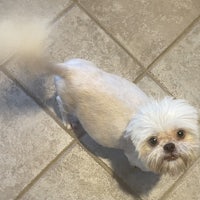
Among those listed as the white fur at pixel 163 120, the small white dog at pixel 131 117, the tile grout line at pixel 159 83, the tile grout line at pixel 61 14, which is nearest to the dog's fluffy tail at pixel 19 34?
the tile grout line at pixel 61 14

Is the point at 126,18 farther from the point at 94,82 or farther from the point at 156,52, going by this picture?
the point at 94,82

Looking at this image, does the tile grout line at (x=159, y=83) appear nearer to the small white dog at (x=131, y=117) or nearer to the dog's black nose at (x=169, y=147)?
the small white dog at (x=131, y=117)

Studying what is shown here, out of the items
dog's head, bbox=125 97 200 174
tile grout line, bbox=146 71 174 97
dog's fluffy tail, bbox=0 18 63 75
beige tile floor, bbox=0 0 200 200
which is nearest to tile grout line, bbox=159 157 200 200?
beige tile floor, bbox=0 0 200 200

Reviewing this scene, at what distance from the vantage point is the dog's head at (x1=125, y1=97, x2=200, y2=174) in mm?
1494

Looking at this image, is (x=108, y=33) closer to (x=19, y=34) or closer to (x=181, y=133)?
(x=19, y=34)

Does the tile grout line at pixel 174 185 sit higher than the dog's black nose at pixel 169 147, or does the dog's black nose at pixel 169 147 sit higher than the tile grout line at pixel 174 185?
the dog's black nose at pixel 169 147

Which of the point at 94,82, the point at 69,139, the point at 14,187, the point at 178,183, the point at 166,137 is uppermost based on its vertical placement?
the point at 166,137

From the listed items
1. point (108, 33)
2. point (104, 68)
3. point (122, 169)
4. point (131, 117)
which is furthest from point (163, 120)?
point (108, 33)

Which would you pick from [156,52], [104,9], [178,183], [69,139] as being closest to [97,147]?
[69,139]

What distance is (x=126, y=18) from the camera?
239 centimetres

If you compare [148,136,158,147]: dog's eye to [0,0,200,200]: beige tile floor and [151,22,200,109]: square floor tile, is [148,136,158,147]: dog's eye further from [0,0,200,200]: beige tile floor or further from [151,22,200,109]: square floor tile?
[151,22,200,109]: square floor tile

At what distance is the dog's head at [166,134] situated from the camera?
1.49 m

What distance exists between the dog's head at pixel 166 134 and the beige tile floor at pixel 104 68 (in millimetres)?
590

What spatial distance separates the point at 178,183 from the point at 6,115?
0.95 metres
